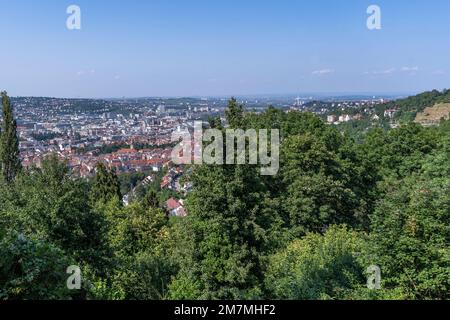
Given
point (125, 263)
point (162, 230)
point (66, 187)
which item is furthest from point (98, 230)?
point (162, 230)

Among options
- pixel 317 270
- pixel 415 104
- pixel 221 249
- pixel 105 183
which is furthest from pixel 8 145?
pixel 415 104

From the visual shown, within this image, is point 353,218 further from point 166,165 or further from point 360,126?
point 360,126

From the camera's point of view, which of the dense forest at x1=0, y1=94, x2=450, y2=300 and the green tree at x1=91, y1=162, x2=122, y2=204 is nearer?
the dense forest at x1=0, y1=94, x2=450, y2=300

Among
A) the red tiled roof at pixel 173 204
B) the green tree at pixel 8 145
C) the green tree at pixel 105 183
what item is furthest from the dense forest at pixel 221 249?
the red tiled roof at pixel 173 204

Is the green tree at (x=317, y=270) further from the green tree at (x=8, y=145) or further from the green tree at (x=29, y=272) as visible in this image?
the green tree at (x=8, y=145)

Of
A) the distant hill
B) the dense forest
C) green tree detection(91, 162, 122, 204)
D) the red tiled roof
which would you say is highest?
the distant hill

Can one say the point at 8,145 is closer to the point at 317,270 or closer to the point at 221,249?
the point at 221,249

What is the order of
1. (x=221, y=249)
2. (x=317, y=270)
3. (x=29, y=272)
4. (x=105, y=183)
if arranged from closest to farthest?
(x=29, y=272) < (x=221, y=249) < (x=317, y=270) < (x=105, y=183)

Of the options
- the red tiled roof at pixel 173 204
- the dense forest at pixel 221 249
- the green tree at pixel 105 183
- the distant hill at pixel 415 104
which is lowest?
the red tiled roof at pixel 173 204

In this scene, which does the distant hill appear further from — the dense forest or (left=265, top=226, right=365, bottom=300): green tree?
the dense forest

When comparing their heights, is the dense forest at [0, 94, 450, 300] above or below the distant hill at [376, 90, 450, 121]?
below

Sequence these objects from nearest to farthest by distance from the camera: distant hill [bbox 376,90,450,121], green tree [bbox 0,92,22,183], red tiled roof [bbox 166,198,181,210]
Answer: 1. green tree [bbox 0,92,22,183]
2. red tiled roof [bbox 166,198,181,210]
3. distant hill [bbox 376,90,450,121]

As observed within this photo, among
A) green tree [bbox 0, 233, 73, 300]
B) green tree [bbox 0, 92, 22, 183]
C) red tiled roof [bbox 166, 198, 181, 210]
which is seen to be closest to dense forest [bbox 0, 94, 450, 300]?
green tree [bbox 0, 233, 73, 300]
